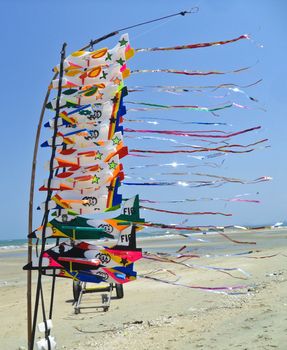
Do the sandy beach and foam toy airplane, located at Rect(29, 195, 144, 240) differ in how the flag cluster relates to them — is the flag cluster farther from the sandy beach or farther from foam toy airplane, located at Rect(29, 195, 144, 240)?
the sandy beach

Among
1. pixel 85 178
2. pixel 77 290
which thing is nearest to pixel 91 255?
pixel 85 178

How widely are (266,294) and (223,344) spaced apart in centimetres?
374

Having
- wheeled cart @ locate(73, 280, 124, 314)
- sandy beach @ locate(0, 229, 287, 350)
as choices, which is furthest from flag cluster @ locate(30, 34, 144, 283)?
wheeled cart @ locate(73, 280, 124, 314)

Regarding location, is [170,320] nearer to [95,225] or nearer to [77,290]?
[77,290]

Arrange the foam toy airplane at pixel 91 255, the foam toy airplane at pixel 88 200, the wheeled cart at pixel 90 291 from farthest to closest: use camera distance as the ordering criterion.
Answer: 1. the wheeled cart at pixel 90 291
2. the foam toy airplane at pixel 88 200
3. the foam toy airplane at pixel 91 255

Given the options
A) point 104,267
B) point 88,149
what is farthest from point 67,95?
point 104,267

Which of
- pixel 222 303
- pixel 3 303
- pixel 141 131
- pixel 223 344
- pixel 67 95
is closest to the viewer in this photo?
pixel 67 95

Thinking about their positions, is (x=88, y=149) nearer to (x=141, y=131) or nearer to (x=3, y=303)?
(x=141, y=131)

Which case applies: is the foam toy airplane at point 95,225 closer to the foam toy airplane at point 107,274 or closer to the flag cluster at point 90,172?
the flag cluster at point 90,172

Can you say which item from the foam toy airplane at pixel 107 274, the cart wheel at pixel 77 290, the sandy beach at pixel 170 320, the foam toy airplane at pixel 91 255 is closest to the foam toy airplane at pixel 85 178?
the foam toy airplane at pixel 91 255

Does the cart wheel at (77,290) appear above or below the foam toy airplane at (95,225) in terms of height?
below

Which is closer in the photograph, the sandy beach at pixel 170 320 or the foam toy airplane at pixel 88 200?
the foam toy airplane at pixel 88 200

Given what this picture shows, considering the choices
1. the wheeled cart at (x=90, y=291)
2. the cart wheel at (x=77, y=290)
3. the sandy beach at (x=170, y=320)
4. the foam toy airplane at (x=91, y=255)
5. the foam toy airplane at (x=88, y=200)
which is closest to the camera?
the foam toy airplane at (x=91, y=255)

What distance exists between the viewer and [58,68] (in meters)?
4.04
